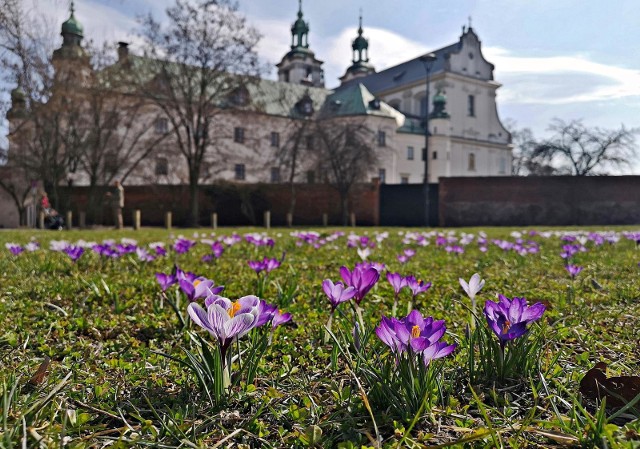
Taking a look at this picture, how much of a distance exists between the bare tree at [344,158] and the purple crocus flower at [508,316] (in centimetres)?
2662

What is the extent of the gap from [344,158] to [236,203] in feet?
25.2

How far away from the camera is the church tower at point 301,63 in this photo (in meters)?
64.5

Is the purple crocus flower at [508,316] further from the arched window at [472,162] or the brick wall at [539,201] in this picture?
the arched window at [472,162]

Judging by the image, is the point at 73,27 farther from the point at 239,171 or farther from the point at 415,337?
the point at 415,337

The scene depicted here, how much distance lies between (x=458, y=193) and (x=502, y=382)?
26.7m

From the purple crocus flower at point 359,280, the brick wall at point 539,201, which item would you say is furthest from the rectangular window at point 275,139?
the purple crocus flower at point 359,280

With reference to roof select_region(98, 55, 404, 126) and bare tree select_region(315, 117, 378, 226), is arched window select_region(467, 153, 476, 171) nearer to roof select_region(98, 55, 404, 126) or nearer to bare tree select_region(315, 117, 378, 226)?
roof select_region(98, 55, 404, 126)

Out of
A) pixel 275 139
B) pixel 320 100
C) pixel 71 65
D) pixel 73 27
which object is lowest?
pixel 71 65

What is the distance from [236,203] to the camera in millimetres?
30375

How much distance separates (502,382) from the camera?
1376mm

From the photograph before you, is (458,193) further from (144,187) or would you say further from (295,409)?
(295,409)

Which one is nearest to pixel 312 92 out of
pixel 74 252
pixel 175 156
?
pixel 175 156

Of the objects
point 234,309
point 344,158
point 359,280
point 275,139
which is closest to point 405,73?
point 275,139

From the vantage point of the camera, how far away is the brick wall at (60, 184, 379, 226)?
29.6m
